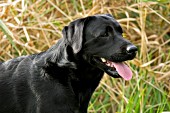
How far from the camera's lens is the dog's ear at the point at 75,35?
3.95m

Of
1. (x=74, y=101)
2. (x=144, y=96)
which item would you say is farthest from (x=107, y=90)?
(x=74, y=101)

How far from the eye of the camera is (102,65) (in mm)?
4020

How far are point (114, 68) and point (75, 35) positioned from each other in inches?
14.5

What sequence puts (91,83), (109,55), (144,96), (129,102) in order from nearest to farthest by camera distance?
(109,55)
(91,83)
(129,102)
(144,96)

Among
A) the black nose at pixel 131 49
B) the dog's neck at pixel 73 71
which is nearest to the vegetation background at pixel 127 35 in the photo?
the dog's neck at pixel 73 71

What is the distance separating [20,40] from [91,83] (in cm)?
174

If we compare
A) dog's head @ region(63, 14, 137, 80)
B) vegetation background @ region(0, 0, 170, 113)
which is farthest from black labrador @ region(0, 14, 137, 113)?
vegetation background @ region(0, 0, 170, 113)

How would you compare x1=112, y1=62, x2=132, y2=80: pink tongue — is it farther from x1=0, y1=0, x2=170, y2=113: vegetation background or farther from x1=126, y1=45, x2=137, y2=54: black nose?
x1=0, y1=0, x2=170, y2=113: vegetation background

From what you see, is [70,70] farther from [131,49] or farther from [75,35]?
[131,49]

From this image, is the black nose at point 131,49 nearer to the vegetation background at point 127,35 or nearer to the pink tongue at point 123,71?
the pink tongue at point 123,71

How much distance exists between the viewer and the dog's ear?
3949 millimetres

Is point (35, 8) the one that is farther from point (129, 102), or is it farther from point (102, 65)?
point (102, 65)

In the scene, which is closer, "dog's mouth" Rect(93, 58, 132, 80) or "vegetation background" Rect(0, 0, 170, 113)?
"dog's mouth" Rect(93, 58, 132, 80)

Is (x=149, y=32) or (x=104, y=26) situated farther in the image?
(x=149, y=32)
